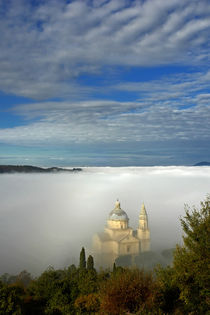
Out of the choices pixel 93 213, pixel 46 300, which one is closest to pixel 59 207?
pixel 93 213

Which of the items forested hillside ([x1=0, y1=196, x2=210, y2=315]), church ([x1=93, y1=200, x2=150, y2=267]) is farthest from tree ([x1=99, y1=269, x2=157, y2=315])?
church ([x1=93, y1=200, x2=150, y2=267])

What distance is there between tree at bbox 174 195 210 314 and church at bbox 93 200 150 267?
47.6 meters

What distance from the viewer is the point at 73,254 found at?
3182 inches

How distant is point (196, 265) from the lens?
Answer: 78.3 ft

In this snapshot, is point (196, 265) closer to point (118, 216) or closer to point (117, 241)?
point (117, 241)

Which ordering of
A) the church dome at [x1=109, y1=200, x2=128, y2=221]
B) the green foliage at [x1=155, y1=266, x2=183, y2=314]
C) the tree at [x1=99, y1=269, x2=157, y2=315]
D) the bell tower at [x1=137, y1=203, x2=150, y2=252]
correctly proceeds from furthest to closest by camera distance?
the bell tower at [x1=137, y1=203, x2=150, y2=252] < the church dome at [x1=109, y1=200, x2=128, y2=221] < the green foliage at [x1=155, y1=266, x2=183, y2=314] < the tree at [x1=99, y1=269, x2=157, y2=315]

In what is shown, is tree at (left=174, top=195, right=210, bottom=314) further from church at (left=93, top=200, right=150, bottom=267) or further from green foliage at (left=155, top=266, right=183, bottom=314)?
church at (left=93, top=200, right=150, bottom=267)

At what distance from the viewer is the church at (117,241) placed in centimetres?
7277

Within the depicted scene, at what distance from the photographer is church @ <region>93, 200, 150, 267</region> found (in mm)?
72769

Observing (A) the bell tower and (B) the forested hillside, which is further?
(A) the bell tower

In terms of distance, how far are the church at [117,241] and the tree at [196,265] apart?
156 ft

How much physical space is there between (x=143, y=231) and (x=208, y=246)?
54.1 meters

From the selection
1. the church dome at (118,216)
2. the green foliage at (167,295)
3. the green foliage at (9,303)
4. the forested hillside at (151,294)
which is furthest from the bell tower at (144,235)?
the green foliage at (9,303)

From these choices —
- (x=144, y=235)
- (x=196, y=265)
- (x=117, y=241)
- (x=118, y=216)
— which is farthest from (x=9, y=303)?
(x=144, y=235)
